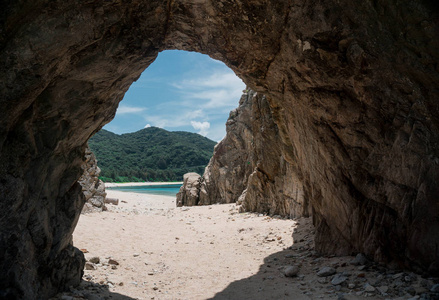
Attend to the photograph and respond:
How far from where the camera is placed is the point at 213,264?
8.64m

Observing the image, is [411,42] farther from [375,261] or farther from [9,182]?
[9,182]

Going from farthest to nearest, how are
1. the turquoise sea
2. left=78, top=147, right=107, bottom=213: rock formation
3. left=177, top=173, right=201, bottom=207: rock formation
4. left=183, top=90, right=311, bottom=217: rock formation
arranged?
the turquoise sea
left=177, top=173, right=201, bottom=207: rock formation
left=78, top=147, right=107, bottom=213: rock formation
left=183, top=90, right=311, bottom=217: rock formation

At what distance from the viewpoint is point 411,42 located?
4.86 m

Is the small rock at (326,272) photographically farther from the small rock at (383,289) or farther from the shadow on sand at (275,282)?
the small rock at (383,289)

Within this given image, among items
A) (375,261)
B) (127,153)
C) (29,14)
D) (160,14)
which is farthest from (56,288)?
(127,153)

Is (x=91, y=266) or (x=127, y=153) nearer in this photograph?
(x=91, y=266)

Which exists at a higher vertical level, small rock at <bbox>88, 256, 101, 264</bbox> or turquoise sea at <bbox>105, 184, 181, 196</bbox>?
small rock at <bbox>88, 256, 101, 264</bbox>

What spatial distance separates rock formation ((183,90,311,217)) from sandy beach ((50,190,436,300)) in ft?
4.55

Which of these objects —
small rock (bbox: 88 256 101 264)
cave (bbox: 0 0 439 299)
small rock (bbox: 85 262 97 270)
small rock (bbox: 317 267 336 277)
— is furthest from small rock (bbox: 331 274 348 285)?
small rock (bbox: 88 256 101 264)

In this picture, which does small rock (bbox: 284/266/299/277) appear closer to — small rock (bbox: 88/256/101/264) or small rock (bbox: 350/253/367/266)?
small rock (bbox: 350/253/367/266)

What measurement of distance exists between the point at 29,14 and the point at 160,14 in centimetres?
246

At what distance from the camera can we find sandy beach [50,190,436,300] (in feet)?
18.7

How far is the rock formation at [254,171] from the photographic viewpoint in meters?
13.9

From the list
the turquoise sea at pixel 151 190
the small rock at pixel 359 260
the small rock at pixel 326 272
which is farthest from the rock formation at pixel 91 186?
the turquoise sea at pixel 151 190
